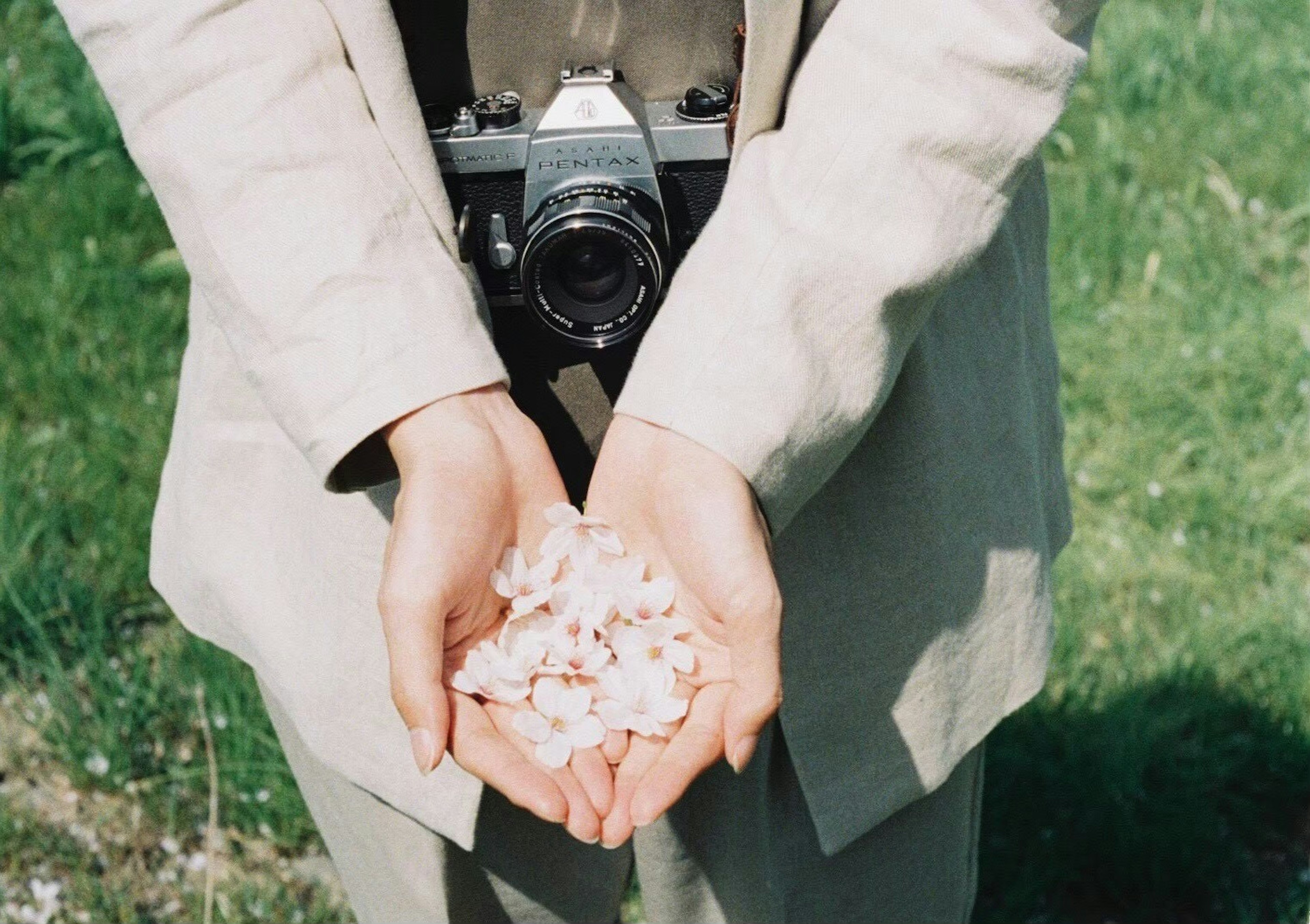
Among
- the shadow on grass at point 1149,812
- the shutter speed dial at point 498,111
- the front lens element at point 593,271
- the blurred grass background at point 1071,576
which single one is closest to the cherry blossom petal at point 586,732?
the front lens element at point 593,271

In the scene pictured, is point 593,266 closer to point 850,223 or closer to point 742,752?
point 850,223

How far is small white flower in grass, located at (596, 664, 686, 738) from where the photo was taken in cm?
111

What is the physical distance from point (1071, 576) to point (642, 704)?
1.62 meters

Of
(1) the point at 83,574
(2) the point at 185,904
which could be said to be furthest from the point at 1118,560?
(1) the point at 83,574

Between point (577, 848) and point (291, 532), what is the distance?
44 cm

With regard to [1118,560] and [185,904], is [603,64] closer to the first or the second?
[185,904]

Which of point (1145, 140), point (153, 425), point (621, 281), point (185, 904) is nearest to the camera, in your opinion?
point (621, 281)

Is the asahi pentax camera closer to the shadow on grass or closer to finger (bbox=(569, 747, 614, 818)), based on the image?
finger (bbox=(569, 747, 614, 818))

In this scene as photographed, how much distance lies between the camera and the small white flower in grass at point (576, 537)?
3.74ft

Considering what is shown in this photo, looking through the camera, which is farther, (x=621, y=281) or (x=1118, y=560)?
(x=1118, y=560)

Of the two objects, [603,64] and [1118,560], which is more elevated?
[603,64]

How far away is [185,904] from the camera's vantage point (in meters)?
2.08

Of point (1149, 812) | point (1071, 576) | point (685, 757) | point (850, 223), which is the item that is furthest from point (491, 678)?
point (1071, 576)

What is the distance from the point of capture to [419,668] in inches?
40.6
